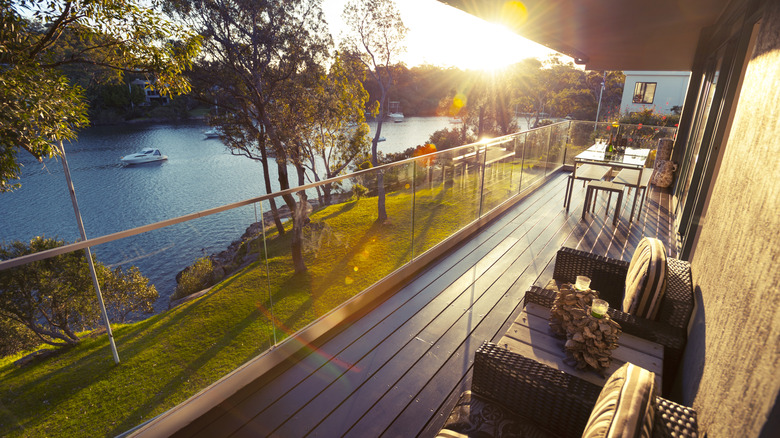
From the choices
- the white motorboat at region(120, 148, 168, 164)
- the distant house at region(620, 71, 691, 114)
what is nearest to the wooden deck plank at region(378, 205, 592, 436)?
the distant house at region(620, 71, 691, 114)

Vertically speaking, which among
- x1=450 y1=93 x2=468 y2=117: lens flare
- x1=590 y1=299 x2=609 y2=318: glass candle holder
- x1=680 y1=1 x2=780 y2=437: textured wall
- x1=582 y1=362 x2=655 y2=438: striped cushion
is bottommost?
x1=590 y1=299 x2=609 y2=318: glass candle holder

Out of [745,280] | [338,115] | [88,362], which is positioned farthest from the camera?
[338,115]

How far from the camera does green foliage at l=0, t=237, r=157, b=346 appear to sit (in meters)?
1.64

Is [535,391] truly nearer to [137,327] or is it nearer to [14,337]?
[137,327]

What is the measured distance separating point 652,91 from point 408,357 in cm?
3382

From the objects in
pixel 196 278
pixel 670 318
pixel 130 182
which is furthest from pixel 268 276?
pixel 130 182

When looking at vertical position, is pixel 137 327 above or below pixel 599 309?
below

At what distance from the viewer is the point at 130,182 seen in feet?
112

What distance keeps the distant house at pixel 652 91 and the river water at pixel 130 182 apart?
20.2 metres

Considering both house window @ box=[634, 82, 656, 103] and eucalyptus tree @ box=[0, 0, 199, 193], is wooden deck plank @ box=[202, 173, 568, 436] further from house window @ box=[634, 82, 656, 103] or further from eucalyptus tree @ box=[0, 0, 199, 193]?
house window @ box=[634, 82, 656, 103]

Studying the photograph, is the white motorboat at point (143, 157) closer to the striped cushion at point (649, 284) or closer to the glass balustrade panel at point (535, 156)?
the glass balustrade panel at point (535, 156)

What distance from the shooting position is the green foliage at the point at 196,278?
8.32 feet

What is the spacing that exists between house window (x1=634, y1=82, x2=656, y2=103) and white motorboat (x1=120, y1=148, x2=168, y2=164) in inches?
1753

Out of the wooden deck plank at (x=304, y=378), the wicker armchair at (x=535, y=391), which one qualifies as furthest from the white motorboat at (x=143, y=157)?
the wicker armchair at (x=535, y=391)
